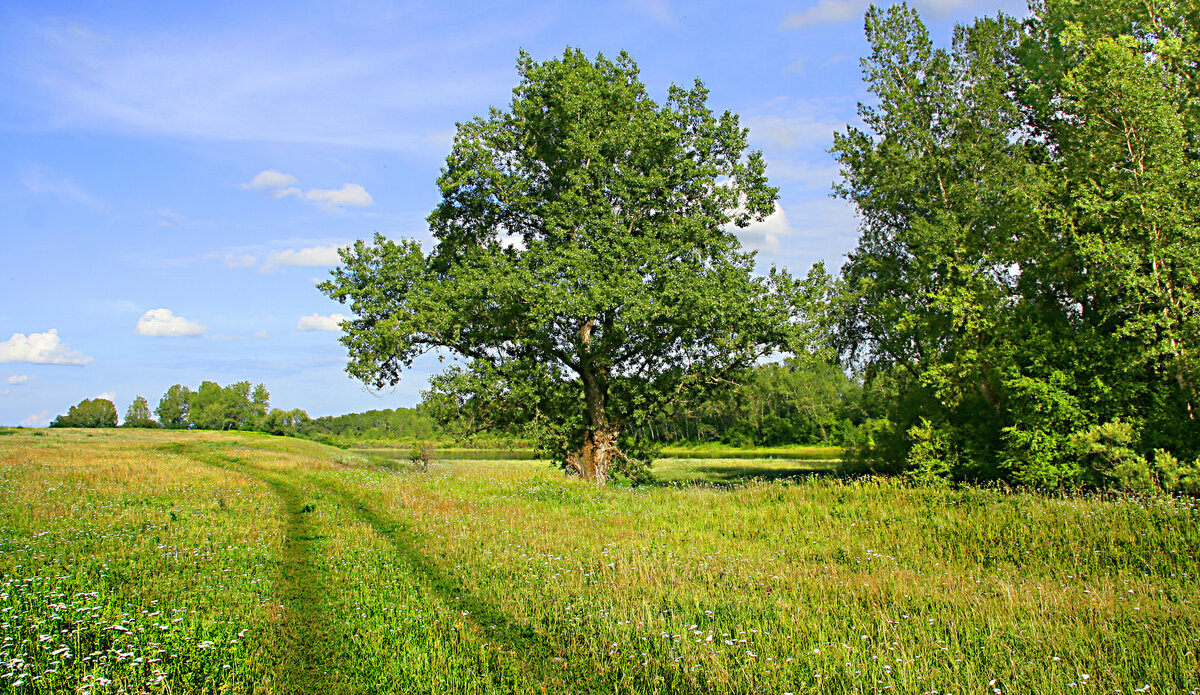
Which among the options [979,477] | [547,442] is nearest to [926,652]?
[547,442]

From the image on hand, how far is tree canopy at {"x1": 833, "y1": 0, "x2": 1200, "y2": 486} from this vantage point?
67.0 feet

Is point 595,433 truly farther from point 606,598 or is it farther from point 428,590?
point 606,598

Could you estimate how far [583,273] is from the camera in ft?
70.6

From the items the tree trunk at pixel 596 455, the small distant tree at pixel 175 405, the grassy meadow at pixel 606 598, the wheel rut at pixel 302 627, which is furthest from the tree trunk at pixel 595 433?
the small distant tree at pixel 175 405

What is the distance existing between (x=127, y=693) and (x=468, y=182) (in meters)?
22.9

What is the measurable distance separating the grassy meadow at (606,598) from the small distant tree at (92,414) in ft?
477

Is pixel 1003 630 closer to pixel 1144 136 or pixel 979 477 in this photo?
pixel 1144 136

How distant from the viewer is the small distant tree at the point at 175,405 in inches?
6692

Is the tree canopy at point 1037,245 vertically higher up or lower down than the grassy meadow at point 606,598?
higher up

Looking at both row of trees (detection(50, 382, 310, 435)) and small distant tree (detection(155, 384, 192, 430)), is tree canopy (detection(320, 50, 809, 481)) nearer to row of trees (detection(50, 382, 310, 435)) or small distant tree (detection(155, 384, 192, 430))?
row of trees (detection(50, 382, 310, 435))

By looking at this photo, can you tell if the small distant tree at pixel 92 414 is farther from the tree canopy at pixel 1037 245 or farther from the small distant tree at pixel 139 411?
the tree canopy at pixel 1037 245

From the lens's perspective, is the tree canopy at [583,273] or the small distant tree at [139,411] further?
the small distant tree at [139,411]

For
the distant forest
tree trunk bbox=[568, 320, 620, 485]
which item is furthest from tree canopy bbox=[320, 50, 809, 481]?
the distant forest

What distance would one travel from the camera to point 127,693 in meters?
5.38
